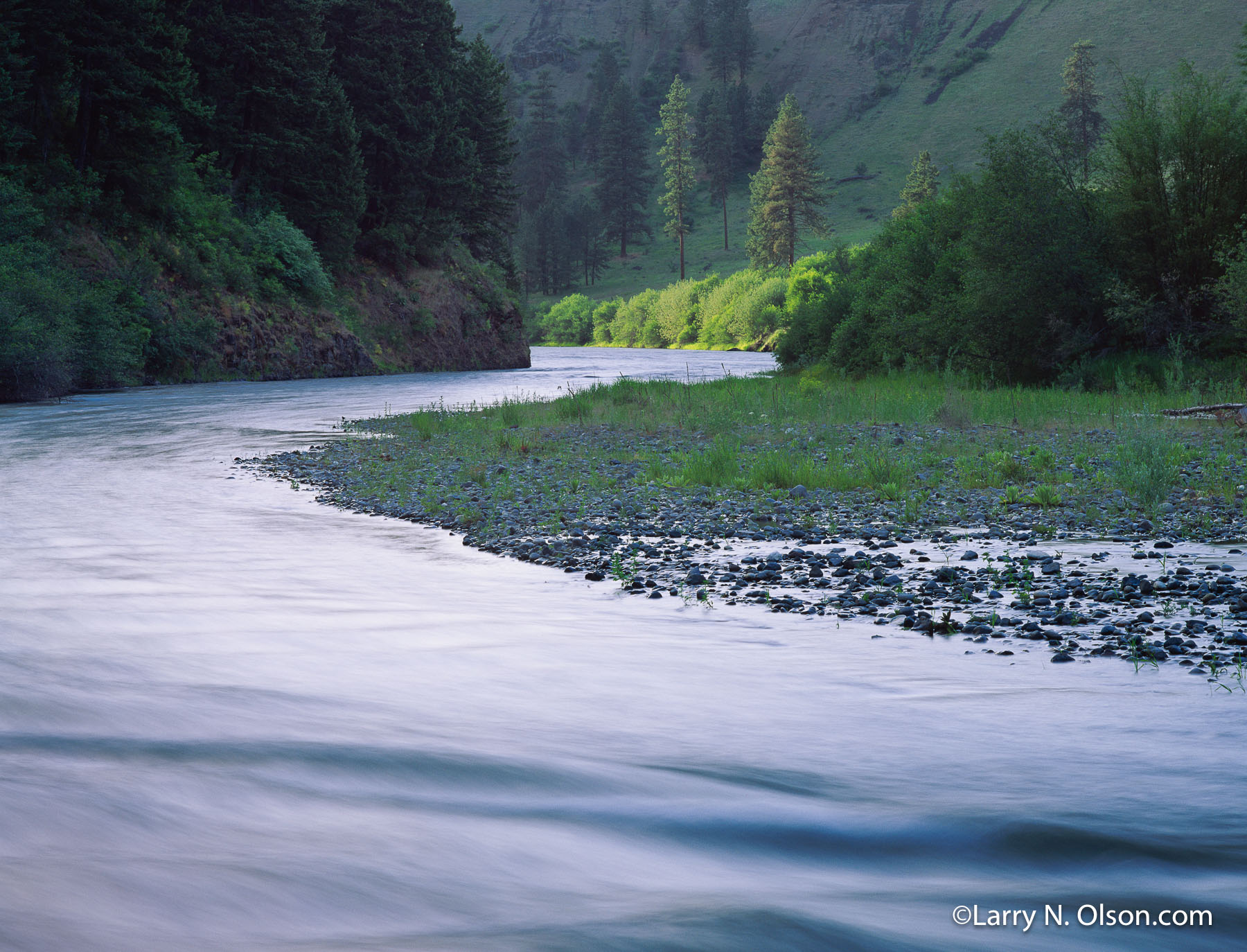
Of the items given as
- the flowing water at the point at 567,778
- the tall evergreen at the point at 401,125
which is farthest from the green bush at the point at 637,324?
the flowing water at the point at 567,778

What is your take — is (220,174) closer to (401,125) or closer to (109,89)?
(109,89)

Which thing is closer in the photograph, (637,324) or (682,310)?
(682,310)

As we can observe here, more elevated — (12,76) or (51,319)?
(12,76)

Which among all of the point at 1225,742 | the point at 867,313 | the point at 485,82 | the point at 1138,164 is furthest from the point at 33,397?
the point at 485,82

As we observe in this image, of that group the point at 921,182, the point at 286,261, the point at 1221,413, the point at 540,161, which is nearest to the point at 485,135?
the point at 286,261

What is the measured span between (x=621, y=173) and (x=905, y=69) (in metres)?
58.7

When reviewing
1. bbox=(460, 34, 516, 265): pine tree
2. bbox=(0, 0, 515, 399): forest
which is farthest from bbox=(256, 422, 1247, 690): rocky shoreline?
bbox=(460, 34, 516, 265): pine tree

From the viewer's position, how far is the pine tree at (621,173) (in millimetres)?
141625

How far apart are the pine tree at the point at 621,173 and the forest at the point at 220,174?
81.3 meters

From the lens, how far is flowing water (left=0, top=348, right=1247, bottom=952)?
127 inches

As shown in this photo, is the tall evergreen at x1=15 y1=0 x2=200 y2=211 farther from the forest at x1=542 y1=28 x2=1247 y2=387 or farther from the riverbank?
the forest at x1=542 y1=28 x2=1247 y2=387

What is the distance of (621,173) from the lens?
5576 inches

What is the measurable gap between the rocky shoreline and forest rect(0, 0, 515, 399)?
18976mm

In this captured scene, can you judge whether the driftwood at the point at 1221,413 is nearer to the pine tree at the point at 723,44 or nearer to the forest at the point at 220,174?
the forest at the point at 220,174
